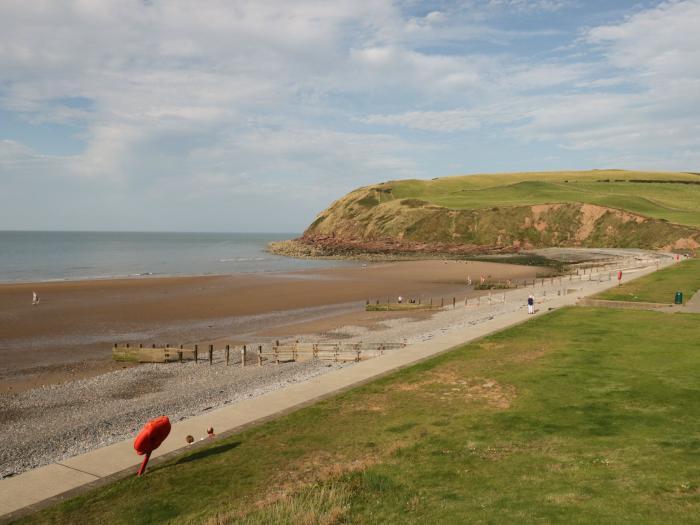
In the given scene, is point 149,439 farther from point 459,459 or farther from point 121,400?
point 121,400

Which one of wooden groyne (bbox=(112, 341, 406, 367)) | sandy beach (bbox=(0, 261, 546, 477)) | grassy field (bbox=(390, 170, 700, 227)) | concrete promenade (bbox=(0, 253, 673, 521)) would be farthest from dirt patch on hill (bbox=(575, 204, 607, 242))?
concrete promenade (bbox=(0, 253, 673, 521))

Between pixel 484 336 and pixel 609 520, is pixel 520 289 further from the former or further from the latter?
pixel 609 520

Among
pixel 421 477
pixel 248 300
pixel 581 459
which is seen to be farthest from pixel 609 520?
pixel 248 300

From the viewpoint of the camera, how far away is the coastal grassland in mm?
9055

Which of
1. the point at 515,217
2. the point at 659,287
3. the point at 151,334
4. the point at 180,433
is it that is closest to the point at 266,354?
the point at 151,334

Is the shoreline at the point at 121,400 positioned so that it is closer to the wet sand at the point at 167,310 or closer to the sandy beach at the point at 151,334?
the sandy beach at the point at 151,334

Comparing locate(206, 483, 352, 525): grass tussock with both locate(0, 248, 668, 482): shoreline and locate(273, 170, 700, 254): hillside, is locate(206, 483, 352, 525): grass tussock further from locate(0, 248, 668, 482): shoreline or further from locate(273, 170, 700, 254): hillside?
locate(273, 170, 700, 254): hillside

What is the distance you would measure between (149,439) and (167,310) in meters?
37.6

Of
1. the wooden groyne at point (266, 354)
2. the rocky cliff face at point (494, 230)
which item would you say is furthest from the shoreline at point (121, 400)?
the rocky cliff face at point (494, 230)

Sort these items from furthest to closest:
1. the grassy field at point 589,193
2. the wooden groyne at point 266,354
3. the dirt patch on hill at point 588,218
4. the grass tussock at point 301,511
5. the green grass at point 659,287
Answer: the grassy field at point 589,193, the dirt patch on hill at point 588,218, the green grass at point 659,287, the wooden groyne at point 266,354, the grass tussock at point 301,511

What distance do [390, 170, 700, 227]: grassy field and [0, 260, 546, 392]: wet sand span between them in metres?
68.2

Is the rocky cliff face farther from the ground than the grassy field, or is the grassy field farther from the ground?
the grassy field

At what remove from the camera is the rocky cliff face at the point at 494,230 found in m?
112

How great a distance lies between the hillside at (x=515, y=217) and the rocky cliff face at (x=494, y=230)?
220mm
